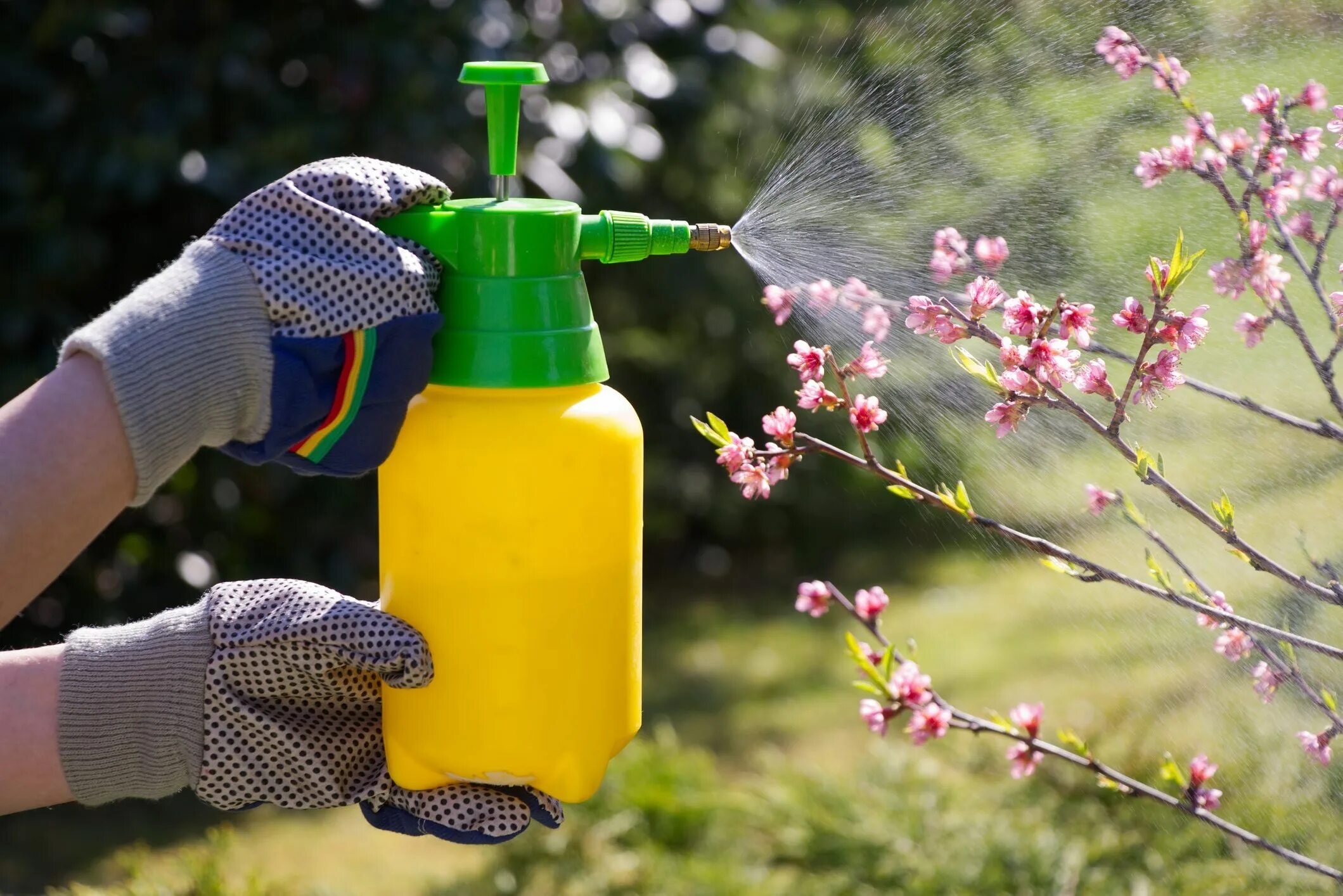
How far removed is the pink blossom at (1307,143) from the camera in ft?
5.74

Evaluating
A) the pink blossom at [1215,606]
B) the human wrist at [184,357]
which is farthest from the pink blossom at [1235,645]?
the human wrist at [184,357]

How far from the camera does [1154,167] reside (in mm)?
1824

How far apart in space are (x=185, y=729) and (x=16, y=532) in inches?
18.2

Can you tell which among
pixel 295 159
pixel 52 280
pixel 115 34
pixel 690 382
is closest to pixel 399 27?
pixel 295 159

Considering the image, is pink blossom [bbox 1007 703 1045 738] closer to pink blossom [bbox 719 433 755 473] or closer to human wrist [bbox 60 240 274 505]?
pink blossom [bbox 719 433 755 473]

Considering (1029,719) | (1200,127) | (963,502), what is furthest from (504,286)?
(1029,719)

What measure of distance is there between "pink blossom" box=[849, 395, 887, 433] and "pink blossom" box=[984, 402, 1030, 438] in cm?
19

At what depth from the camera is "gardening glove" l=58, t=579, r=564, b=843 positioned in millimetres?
1545

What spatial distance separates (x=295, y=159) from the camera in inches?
147

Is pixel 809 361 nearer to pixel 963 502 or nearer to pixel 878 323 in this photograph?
pixel 878 323

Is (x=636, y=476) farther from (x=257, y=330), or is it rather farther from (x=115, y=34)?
(x=115, y=34)

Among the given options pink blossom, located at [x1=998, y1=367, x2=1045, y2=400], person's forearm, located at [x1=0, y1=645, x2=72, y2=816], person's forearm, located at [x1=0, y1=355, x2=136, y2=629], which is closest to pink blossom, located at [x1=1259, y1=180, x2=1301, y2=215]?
pink blossom, located at [x1=998, y1=367, x2=1045, y2=400]

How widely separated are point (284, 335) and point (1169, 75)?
3.92 feet

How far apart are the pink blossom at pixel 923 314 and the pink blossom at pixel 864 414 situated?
4.8 inches
